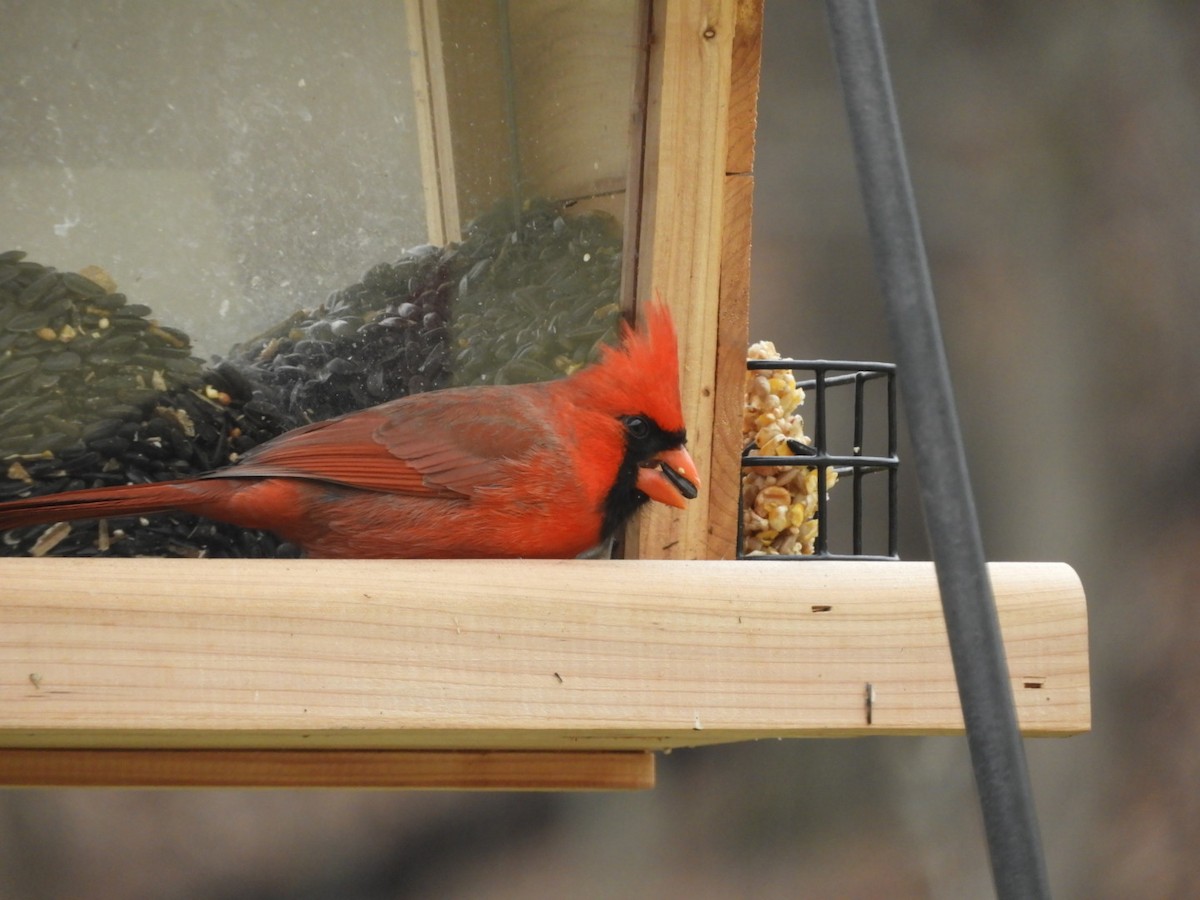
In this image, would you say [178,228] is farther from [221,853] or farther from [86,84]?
[221,853]

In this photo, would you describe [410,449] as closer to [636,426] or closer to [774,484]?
[636,426]

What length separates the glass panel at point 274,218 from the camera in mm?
2102

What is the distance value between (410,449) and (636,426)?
270mm

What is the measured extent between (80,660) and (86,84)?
2.49 ft

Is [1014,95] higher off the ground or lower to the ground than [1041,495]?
higher

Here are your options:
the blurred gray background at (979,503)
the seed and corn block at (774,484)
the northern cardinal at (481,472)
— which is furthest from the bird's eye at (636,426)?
the blurred gray background at (979,503)

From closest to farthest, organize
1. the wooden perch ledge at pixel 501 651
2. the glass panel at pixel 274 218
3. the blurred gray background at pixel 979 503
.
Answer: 1. the wooden perch ledge at pixel 501 651
2. the glass panel at pixel 274 218
3. the blurred gray background at pixel 979 503

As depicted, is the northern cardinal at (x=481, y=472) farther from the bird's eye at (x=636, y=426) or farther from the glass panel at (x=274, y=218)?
the glass panel at (x=274, y=218)

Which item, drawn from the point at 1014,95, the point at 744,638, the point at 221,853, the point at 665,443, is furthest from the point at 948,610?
the point at 1014,95

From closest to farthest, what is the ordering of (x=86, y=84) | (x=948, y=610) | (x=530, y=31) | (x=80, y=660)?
(x=948, y=610)
(x=80, y=660)
(x=86, y=84)
(x=530, y=31)

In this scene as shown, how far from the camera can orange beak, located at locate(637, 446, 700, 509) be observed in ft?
7.05

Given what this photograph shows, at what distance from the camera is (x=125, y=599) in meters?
1.67

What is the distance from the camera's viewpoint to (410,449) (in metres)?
2.17

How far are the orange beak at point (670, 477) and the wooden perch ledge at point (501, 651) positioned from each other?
0.96 feet
